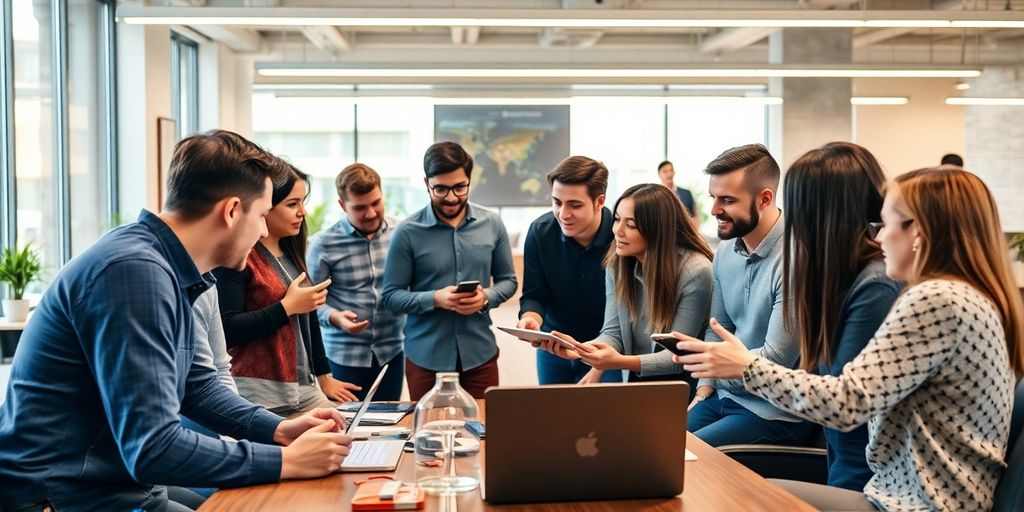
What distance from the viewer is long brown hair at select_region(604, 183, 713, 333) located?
3225 millimetres

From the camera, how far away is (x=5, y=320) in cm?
524

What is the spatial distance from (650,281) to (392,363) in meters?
1.33

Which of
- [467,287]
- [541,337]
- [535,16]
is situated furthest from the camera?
[535,16]

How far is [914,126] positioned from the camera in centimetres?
1373

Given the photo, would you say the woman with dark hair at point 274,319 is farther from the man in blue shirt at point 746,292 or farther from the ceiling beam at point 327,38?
the ceiling beam at point 327,38

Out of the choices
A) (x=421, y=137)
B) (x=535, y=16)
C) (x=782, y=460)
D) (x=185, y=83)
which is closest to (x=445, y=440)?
(x=782, y=460)

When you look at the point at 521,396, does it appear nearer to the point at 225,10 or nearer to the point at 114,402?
the point at 114,402

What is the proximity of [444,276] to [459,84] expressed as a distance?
950cm

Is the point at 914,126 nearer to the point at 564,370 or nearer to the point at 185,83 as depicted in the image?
the point at 185,83

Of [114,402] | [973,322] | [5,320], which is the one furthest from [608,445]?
[5,320]

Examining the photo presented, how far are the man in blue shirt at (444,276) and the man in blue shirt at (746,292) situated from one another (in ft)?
3.30

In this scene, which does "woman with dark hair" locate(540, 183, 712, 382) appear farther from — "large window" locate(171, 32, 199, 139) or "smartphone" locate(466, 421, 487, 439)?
"large window" locate(171, 32, 199, 139)

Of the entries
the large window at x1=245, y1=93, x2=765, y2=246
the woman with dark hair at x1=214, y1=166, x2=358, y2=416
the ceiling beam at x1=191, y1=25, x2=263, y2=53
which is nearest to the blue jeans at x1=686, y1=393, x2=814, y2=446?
the woman with dark hair at x1=214, y1=166, x2=358, y2=416

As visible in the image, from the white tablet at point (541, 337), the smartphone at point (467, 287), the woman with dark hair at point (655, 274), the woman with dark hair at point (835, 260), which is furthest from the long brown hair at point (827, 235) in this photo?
the smartphone at point (467, 287)
